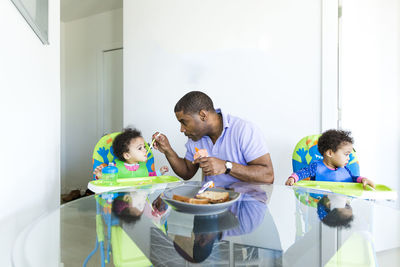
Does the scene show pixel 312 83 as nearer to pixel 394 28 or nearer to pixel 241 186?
Result: pixel 394 28

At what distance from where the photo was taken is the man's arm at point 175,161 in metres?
1.77

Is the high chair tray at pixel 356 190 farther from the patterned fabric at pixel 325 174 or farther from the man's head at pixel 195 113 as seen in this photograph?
the man's head at pixel 195 113

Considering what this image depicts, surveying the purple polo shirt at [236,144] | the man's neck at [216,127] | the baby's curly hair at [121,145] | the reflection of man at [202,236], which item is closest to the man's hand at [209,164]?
the purple polo shirt at [236,144]

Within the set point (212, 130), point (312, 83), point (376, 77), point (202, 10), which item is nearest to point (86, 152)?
point (202, 10)

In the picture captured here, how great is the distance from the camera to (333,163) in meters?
1.62

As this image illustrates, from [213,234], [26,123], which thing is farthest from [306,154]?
[26,123]

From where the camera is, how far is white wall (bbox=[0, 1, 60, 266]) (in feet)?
3.27

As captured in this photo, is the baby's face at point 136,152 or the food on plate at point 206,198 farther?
the baby's face at point 136,152

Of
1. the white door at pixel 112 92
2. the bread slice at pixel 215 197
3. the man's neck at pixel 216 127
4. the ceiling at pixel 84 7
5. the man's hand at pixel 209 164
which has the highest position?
the ceiling at pixel 84 7

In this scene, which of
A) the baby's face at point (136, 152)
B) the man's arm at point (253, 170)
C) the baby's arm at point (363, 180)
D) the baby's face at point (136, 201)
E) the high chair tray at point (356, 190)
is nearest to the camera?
the baby's face at point (136, 201)

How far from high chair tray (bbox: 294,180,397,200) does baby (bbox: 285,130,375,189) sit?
0.70ft

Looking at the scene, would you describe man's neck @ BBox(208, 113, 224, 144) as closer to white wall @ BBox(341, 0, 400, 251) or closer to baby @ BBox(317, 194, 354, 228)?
baby @ BBox(317, 194, 354, 228)

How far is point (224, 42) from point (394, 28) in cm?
119

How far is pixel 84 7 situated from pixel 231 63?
2721mm
